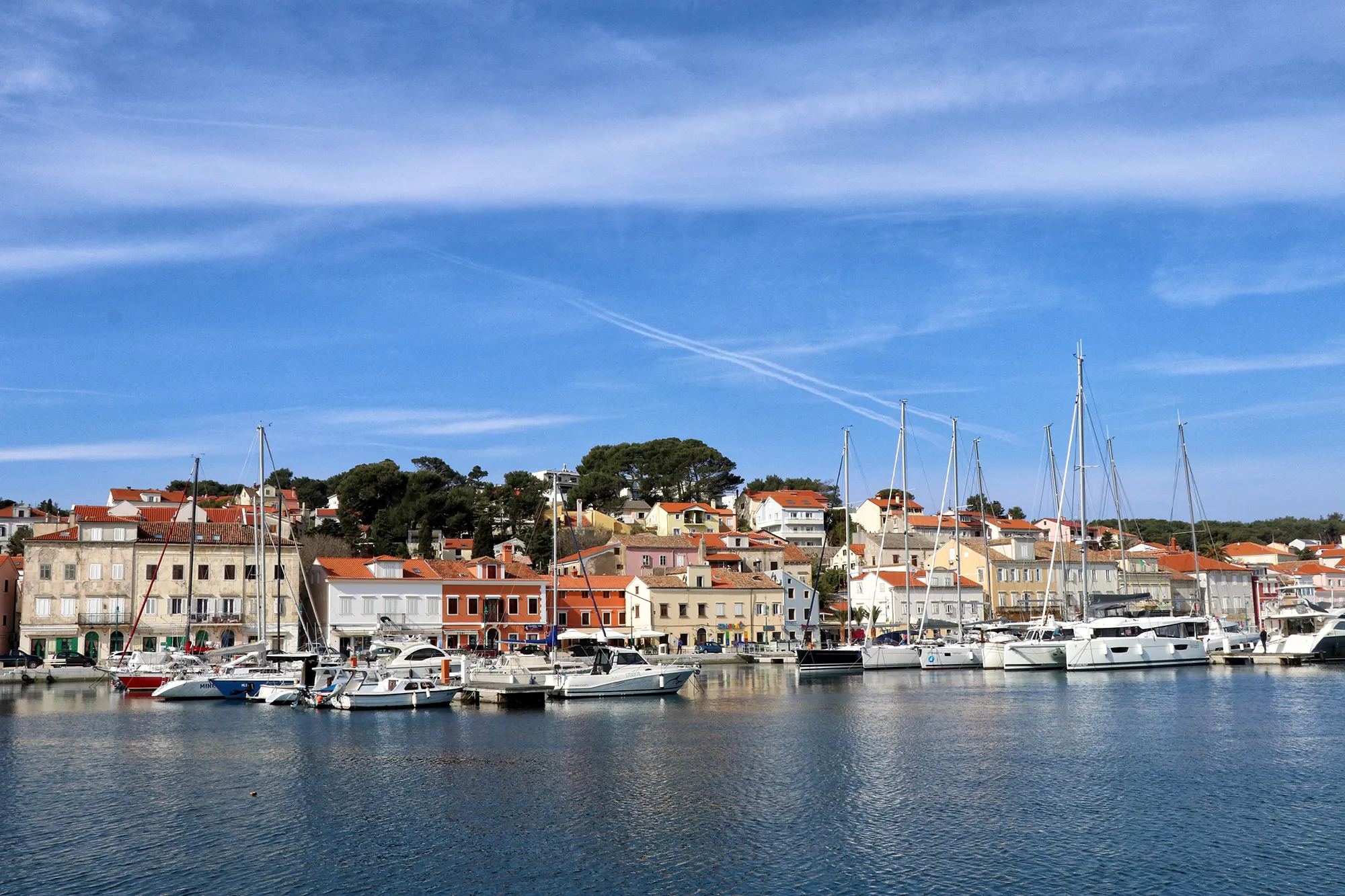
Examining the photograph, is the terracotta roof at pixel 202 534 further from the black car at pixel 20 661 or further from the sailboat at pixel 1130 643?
the sailboat at pixel 1130 643

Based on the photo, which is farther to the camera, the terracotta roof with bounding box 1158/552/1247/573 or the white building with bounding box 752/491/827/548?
the white building with bounding box 752/491/827/548

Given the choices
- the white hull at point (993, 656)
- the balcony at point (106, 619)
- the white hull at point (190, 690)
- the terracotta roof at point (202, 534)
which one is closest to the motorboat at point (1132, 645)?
the white hull at point (993, 656)

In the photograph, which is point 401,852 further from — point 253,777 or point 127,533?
point 127,533

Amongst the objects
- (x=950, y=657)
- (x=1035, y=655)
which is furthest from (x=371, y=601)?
(x=1035, y=655)

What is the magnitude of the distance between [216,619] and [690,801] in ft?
181

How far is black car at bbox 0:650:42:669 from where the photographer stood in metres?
68.7

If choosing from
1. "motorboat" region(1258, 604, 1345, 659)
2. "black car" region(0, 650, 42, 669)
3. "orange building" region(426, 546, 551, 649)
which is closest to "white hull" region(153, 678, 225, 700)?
"black car" region(0, 650, 42, 669)

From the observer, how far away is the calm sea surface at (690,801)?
21.3 meters

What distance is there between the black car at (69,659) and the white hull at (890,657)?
1794 inches

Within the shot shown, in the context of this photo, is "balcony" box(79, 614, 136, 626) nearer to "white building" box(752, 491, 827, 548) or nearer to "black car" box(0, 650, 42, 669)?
"black car" box(0, 650, 42, 669)

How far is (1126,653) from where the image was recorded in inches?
2539

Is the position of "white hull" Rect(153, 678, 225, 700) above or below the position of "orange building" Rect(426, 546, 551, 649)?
below

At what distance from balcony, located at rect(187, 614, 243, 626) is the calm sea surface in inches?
1061

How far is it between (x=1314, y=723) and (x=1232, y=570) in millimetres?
76688
